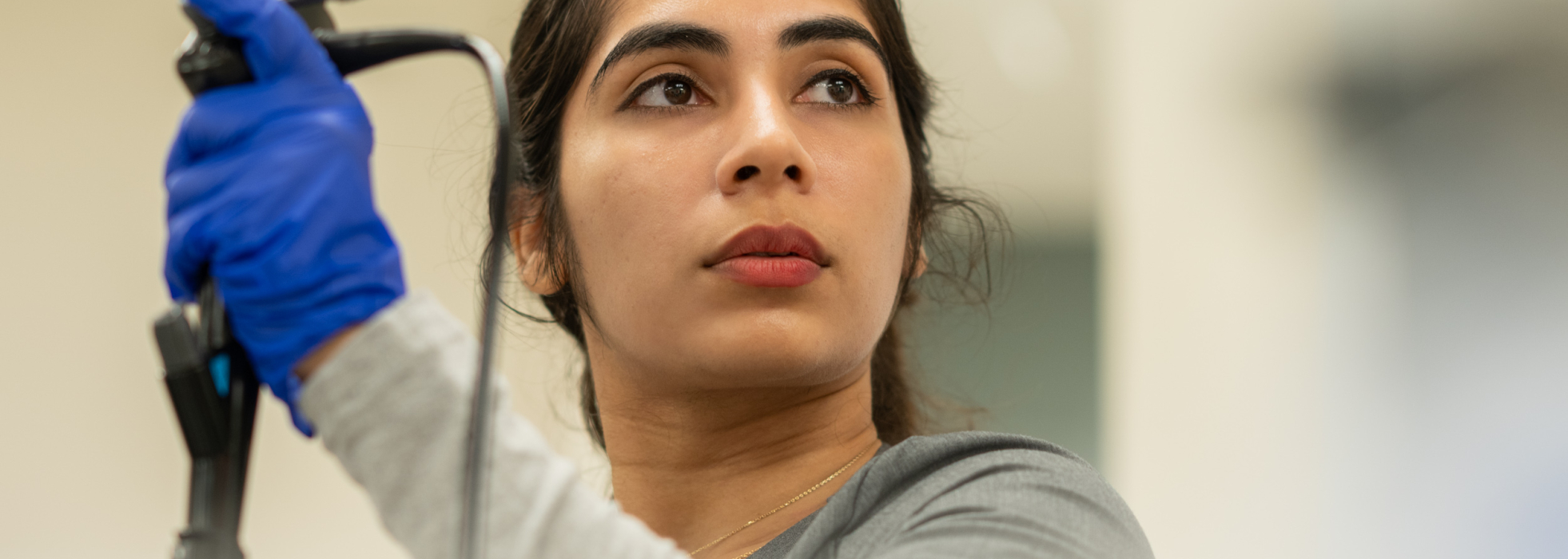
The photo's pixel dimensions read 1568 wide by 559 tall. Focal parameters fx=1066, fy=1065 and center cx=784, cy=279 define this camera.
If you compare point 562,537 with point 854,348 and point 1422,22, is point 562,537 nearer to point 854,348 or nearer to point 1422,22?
point 854,348

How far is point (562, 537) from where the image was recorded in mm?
502

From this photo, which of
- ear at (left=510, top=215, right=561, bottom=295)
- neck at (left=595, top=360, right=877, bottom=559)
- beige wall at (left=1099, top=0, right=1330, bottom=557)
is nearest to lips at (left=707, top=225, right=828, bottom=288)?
neck at (left=595, top=360, right=877, bottom=559)

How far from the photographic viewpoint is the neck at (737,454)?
2.90ft

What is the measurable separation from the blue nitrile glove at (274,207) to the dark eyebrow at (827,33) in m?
0.41

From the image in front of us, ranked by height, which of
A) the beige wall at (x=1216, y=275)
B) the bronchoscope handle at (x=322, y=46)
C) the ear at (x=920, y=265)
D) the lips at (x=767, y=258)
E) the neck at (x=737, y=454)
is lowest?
the beige wall at (x=1216, y=275)

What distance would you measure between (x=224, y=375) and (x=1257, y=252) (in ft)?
7.46

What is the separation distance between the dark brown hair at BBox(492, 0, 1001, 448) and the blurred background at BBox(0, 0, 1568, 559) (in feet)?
2.09

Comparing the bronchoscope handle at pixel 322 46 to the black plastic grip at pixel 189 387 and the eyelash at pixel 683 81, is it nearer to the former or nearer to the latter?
the black plastic grip at pixel 189 387

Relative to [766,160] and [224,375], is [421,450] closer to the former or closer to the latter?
[224,375]

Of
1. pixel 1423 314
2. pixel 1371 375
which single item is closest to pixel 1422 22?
pixel 1423 314

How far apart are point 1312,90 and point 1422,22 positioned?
0.31m

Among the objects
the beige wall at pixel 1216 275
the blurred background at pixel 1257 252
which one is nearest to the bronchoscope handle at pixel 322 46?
the blurred background at pixel 1257 252

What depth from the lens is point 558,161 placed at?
3.03 ft

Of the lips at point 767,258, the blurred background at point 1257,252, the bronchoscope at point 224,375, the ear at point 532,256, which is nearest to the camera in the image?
the bronchoscope at point 224,375
